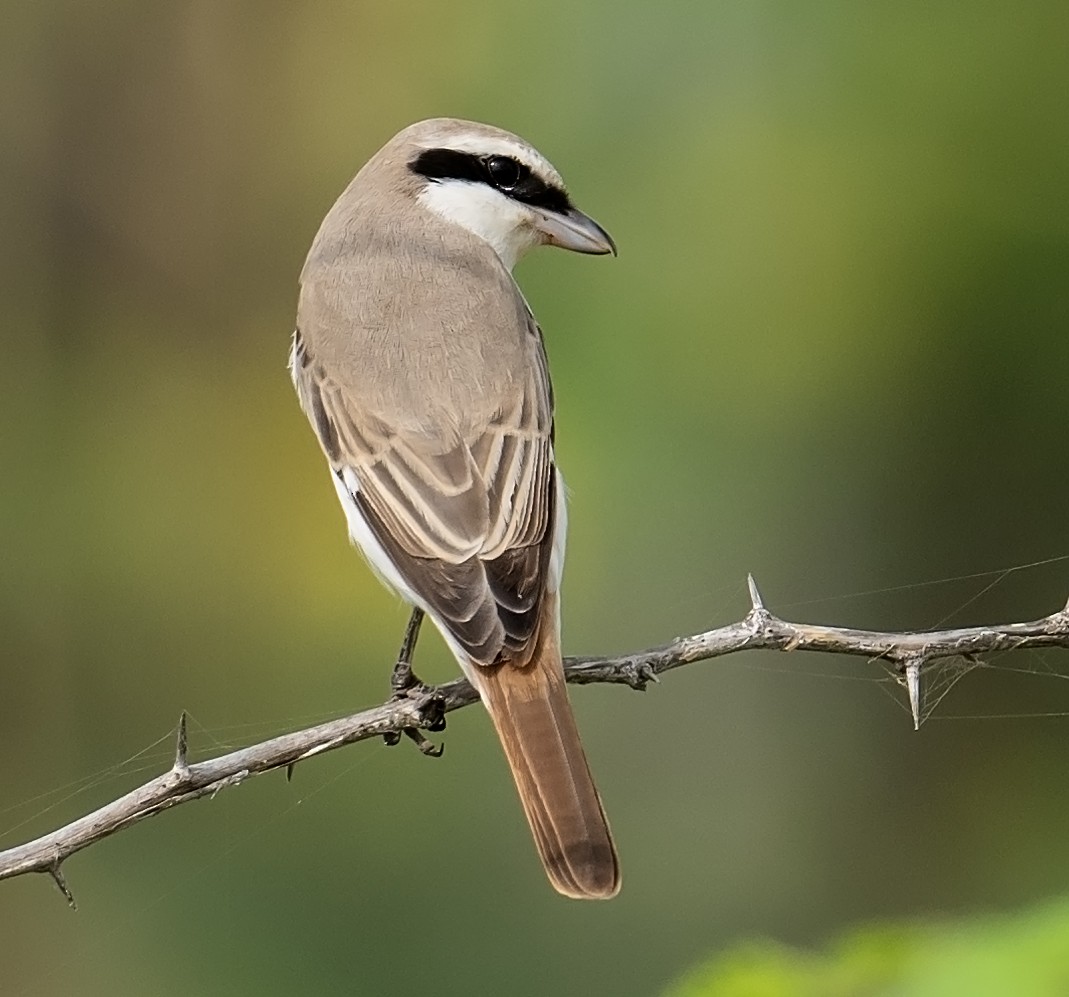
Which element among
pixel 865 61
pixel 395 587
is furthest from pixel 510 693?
pixel 865 61

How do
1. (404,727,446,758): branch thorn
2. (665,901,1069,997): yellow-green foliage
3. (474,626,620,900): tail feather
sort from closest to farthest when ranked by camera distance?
(665,901,1069,997): yellow-green foliage, (474,626,620,900): tail feather, (404,727,446,758): branch thorn

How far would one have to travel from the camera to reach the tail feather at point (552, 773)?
91.6 inches

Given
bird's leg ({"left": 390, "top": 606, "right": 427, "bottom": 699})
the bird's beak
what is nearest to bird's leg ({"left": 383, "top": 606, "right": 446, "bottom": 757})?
bird's leg ({"left": 390, "top": 606, "right": 427, "bottom": 699})

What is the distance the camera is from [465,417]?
2.90 metres

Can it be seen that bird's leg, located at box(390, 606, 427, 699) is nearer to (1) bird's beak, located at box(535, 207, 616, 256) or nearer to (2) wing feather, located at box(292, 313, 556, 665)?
(2) wing feather, located at box(292, 313, 556, 665)

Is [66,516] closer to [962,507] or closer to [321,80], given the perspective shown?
[321,80]

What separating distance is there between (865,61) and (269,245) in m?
2.30

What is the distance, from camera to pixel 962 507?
16.3ft

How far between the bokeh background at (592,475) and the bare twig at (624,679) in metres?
2.19

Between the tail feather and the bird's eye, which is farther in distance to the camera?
the bird's eye

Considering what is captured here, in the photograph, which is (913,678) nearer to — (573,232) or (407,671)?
(407,671)

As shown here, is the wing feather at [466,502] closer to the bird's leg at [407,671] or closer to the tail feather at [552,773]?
the tail feather at [552,773]

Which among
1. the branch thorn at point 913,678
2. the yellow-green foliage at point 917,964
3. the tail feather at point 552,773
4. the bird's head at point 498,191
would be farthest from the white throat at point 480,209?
the yellow-green foliage at point 917,964

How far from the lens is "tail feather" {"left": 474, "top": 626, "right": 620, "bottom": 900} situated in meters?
2.33
